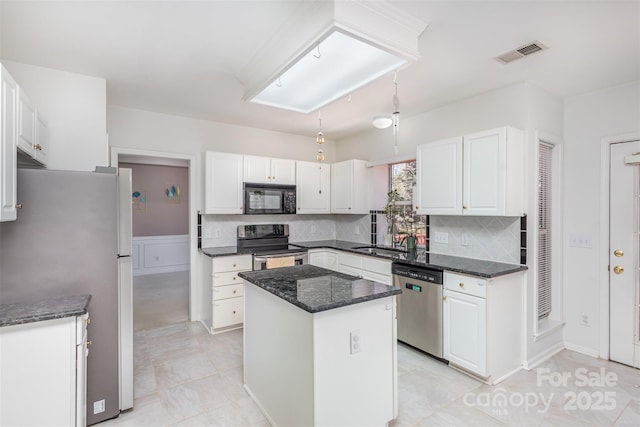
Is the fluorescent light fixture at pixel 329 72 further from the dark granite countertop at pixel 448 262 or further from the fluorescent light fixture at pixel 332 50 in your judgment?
the dark granite countertop at pixel 448 262

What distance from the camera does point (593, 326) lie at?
10.2ft

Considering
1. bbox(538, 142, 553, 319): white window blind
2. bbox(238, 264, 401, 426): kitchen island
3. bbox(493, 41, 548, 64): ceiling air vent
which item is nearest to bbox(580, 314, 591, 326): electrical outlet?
bbox(538, 142, 553, 319): white window blind

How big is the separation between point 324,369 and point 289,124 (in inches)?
135

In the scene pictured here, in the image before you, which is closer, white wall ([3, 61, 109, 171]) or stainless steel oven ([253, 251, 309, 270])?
white wall ([3, 61, 109, 171])

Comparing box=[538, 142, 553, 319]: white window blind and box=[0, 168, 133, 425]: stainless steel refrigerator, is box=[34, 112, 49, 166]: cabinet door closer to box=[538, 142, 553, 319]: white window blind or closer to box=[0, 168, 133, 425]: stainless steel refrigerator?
box=[0, 168, 133, 425]: stainless steel refrigerator

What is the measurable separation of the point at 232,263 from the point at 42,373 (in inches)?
86.0

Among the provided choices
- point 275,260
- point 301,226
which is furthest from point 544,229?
point 301,226

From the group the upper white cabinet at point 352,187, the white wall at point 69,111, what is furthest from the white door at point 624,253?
the white wall at point 69,111

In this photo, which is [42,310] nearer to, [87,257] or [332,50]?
[87,257]

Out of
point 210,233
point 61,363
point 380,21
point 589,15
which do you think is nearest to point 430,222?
point 589,15

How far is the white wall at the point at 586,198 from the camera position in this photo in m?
3.03

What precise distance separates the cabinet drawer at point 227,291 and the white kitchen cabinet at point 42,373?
6.26 ft

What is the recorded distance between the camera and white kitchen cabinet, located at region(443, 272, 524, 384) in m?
2.60

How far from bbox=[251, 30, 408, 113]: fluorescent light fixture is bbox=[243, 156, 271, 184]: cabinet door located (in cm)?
175
